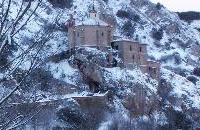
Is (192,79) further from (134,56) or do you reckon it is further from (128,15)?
(128,15)

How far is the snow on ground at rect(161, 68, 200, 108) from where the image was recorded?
7044cm

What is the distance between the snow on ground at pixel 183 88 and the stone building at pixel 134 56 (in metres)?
2.29

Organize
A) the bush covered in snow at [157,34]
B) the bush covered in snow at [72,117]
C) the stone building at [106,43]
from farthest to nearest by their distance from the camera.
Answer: the bush covered in snow at [157,34], the stone building at [106,43], the bush covered in snow at [72,117]

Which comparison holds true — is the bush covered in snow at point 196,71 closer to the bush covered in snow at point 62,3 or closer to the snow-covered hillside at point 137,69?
the snow-covered hillside at point 137,69

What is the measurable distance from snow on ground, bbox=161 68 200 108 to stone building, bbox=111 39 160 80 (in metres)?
2.29

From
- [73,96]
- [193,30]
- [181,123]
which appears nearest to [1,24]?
[73,96]

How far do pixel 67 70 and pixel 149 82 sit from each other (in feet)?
31.6

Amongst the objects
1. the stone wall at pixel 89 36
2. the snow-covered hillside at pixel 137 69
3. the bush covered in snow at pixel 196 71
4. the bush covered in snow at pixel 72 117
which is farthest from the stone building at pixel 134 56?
the bush covered in snow at pixel 196 71

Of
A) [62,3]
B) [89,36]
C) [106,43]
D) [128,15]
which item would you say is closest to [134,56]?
[106,43]

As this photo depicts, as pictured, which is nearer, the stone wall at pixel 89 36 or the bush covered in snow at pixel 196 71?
the stone wall at pixel 89 36

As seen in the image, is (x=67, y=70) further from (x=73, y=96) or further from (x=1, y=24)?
(x=1, y=24)

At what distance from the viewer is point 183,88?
7219cm

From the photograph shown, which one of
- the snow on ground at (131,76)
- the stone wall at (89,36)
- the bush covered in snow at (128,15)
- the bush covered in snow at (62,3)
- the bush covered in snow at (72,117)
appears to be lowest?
the bush covered in snow at (72,117)

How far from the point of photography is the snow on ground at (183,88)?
7044 cm
